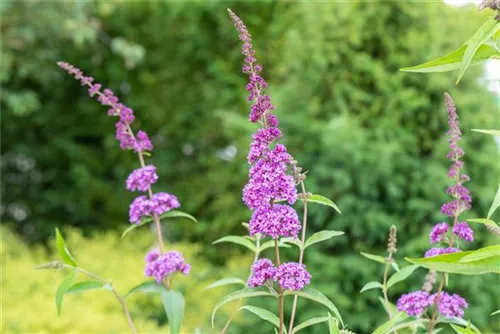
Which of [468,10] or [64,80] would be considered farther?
[64,80]

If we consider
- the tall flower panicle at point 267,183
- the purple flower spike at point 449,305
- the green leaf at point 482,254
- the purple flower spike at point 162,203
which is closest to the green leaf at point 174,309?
the purple flower spike at point 162,203

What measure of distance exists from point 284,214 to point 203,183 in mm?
5777

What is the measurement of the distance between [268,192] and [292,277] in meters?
0.17

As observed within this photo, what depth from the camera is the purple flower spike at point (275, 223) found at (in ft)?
4.03

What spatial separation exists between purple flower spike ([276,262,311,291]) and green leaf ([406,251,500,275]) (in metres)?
0.26

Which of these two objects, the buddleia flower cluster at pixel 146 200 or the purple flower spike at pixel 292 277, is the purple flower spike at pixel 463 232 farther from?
the buddleia flower cluster at pixel 146 200

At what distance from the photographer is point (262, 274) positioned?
128cm

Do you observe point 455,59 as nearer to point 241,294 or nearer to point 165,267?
point 241,294

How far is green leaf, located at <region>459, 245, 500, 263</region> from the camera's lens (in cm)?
108

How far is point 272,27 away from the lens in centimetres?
623

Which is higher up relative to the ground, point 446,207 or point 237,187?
point 237,187

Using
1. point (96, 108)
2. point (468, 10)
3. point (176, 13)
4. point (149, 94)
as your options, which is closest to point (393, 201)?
point (468, 10)

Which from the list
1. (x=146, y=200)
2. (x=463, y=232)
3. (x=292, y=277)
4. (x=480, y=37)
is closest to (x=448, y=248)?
(x=463, y=232)

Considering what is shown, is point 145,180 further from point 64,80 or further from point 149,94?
point 64,80
